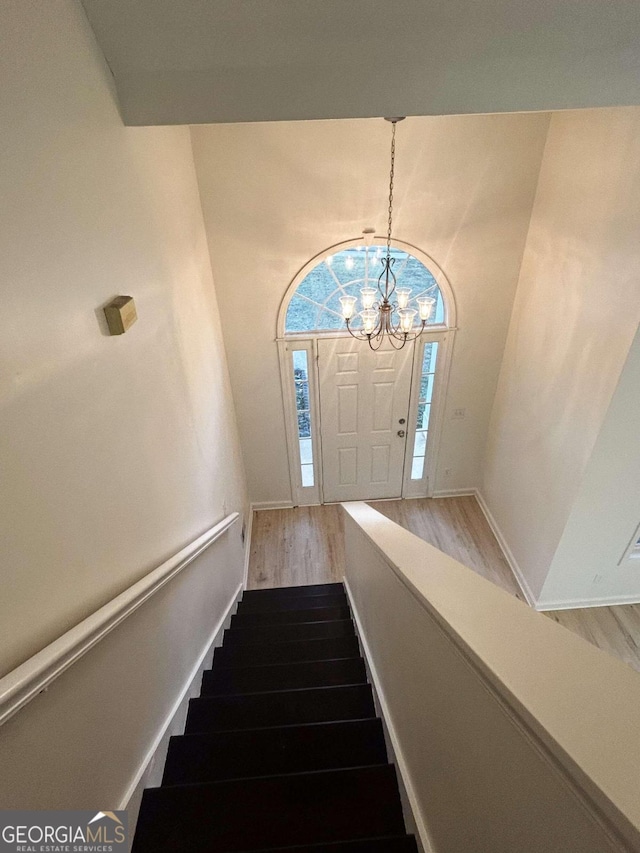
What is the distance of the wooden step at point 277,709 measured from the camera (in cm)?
192

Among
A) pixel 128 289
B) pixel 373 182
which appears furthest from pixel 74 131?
pixel 373 182

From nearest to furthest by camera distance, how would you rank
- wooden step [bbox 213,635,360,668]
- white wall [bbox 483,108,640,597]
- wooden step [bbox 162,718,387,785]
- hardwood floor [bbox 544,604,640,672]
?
1. wooden step [bbox 162,718,387,785]
2. wooden step [bbox 213,635,360,668]
3. white wall [bbox 483,108,640,597]
4. hardwood floor [bbox 544,604,640,672]

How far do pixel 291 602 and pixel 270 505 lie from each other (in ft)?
5.95

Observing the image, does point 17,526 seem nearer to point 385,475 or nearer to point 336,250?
point 336,250

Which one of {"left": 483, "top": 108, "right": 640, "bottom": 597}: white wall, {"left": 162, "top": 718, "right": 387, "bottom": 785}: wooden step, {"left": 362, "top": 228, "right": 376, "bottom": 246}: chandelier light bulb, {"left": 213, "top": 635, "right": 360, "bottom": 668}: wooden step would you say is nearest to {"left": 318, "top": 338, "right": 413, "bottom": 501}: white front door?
{"left": 362, "top": 228, "right": 376, "bottom": 246}: chandelier light bulb

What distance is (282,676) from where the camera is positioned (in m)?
2.23

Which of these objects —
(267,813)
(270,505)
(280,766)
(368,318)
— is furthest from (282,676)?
(270,505)

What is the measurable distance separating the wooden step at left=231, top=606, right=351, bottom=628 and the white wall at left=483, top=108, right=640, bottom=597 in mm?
1771

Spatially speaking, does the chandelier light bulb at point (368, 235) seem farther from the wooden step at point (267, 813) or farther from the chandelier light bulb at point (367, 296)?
the wooden step at point (267, 813)

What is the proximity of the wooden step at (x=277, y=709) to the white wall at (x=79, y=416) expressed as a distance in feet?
0.64

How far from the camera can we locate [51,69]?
4.01ft

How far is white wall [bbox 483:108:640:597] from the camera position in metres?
2.59

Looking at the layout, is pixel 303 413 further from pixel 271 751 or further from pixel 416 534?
pixel 271 751

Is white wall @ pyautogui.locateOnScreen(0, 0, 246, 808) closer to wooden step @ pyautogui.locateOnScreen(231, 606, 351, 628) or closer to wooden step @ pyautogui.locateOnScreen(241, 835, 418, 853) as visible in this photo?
wooden step @ pyautogui.locateOnScreen(241, 835, 418, 853)
